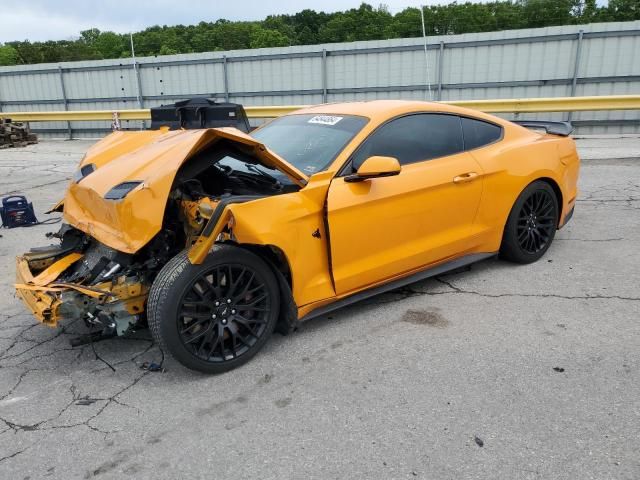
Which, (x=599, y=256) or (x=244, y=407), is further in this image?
(x=599, y=256)

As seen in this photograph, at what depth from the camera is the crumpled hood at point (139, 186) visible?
296cm

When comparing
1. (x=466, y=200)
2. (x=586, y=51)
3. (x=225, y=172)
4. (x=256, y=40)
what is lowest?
(x=466, y=200)

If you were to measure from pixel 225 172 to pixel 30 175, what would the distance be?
29.4 ft

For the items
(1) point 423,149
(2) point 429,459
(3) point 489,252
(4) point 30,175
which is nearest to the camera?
(2) point 429,459

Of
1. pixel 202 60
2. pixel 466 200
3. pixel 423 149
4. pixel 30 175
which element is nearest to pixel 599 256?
pixel 466 200

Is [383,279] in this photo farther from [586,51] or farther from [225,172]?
[586,51]

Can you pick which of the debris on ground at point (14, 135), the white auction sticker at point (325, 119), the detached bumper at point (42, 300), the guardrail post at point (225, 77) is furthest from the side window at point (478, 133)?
the debris on ground at point (14, 135)

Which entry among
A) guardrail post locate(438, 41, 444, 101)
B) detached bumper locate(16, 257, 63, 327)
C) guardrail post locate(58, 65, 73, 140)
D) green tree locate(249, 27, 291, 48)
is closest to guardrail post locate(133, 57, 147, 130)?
guardrail post locate(58, 65, 73, 140)

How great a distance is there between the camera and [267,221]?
3.02 metres

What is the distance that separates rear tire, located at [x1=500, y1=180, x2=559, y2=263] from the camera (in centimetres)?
444

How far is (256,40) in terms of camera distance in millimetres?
61812

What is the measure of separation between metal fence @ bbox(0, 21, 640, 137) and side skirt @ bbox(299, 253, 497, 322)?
11.3m

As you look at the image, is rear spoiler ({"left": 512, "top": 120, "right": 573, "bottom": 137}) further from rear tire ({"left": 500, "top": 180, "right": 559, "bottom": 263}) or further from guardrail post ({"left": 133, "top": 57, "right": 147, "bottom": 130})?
guardrail post ({"left": 133, "top": 57, "right": 147, "bottom": 130})

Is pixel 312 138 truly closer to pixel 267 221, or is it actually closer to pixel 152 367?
pixel 267 221
